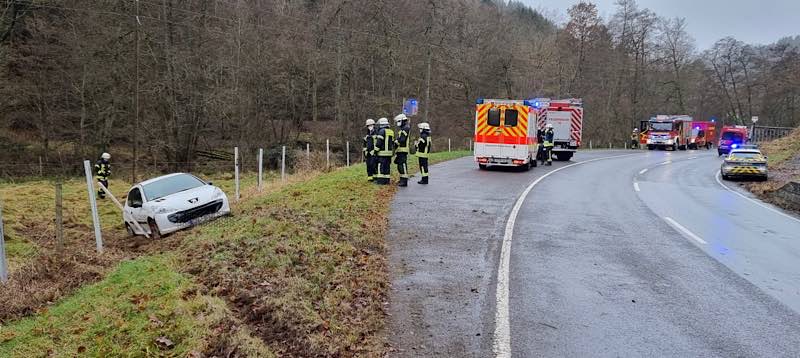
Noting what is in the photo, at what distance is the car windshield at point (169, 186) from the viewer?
1341 cm

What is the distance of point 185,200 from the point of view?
12.7 m

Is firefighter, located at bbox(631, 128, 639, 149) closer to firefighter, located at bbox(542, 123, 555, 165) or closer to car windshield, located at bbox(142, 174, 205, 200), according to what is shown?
firefighter, located at bbox(542, 123, 555, 165)

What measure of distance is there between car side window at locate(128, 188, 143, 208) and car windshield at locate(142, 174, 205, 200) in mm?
185

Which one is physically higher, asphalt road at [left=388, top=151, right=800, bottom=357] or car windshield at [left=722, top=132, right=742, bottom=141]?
car windshield at [left=722, top=132, right=742, bottom=141]

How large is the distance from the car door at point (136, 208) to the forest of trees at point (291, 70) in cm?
1579

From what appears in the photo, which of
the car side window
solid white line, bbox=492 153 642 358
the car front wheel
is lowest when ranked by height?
the car front wheel

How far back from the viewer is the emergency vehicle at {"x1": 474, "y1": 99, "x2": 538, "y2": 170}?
21.2 meters

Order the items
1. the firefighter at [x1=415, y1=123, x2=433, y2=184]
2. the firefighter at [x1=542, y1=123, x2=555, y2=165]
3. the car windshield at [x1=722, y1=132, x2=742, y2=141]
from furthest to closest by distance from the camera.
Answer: the car windshield at [x1=722, y1=132, x2=742, y2=141], the firefighter at [x1=542, y1=123, x2=555, y2=165], the firefighter at [x1=415, y1=123, x2=433, y2=184]

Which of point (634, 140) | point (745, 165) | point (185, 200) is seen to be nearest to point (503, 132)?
point (745, 165)

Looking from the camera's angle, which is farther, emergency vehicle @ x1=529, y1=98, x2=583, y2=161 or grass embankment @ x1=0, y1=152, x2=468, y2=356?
emergency vehicle @ x1=529, y1=98, x2=583, y2=161

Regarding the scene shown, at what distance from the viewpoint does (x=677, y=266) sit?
321 inches

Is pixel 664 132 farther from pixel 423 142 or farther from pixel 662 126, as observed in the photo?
pixel 423 142

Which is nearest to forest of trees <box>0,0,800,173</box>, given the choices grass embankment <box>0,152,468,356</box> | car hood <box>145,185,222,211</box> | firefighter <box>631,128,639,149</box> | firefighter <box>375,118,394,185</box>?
firefighter <box>631,128,639,149</box>

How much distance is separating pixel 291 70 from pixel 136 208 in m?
28.5
